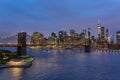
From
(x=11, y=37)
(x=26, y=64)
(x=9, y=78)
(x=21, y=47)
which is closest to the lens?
(x=9, y=78)

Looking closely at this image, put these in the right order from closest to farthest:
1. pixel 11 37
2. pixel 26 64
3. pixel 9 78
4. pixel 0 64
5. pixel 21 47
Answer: pixel 9 78 → pixel 0 64 → pixel 26 64 → pixel 21 47 → pixel 11 37

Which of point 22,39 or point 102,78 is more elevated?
point 22,39

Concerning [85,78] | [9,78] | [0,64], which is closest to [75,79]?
[85,78]

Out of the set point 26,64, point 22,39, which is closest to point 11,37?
point 22,39

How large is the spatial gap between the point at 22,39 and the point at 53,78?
61.8m

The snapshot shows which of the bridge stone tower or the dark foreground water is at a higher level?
the bridge stone tower

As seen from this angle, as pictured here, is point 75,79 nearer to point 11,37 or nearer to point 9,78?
point 9,78

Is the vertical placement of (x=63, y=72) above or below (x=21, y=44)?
below

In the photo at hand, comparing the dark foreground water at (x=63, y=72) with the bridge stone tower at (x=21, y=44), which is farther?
the bridge stone tower at (x=21, y=44)

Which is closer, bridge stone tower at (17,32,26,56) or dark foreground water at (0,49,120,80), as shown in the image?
dark foreground water at (0,49,120,80)

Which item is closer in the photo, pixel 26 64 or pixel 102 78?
pixel 102 78

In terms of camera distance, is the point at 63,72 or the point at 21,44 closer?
the point at 63,72

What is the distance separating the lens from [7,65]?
250 ft

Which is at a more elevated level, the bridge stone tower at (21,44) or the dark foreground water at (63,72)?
the bridge stone tower at (21,44)
